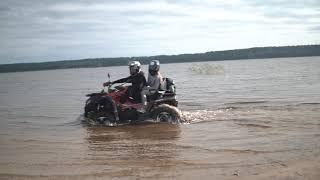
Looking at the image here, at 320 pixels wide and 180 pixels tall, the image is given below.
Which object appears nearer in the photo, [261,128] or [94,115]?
[261,128]

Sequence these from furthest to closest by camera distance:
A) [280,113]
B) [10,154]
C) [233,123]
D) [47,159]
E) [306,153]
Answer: [280,113] < [233,123] < [10,154] < [47,159] < [306,153]

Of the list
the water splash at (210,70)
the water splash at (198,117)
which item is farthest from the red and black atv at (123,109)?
the water splash at (210,70)

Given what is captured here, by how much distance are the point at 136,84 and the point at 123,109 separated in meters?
0.77

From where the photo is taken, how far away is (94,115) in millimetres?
12961

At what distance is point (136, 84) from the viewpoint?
42.4ft

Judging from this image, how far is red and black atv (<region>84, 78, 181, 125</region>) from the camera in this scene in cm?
1273

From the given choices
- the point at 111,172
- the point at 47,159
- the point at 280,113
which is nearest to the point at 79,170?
the point at 111,172

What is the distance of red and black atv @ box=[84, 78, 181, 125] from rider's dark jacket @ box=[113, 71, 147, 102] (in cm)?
12

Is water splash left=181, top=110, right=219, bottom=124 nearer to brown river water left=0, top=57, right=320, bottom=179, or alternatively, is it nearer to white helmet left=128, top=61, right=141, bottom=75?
brown river water left=0, top=57, right=320, bottom=179

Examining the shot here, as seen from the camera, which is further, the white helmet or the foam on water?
the foam on water

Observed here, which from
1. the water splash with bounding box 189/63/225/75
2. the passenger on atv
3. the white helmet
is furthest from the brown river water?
the water splash with bounding box 189/63/225/75

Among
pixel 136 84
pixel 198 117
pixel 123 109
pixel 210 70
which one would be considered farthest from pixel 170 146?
pixel 210 70

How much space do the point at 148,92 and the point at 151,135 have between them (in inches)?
84.0

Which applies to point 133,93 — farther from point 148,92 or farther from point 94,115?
point 94,115
